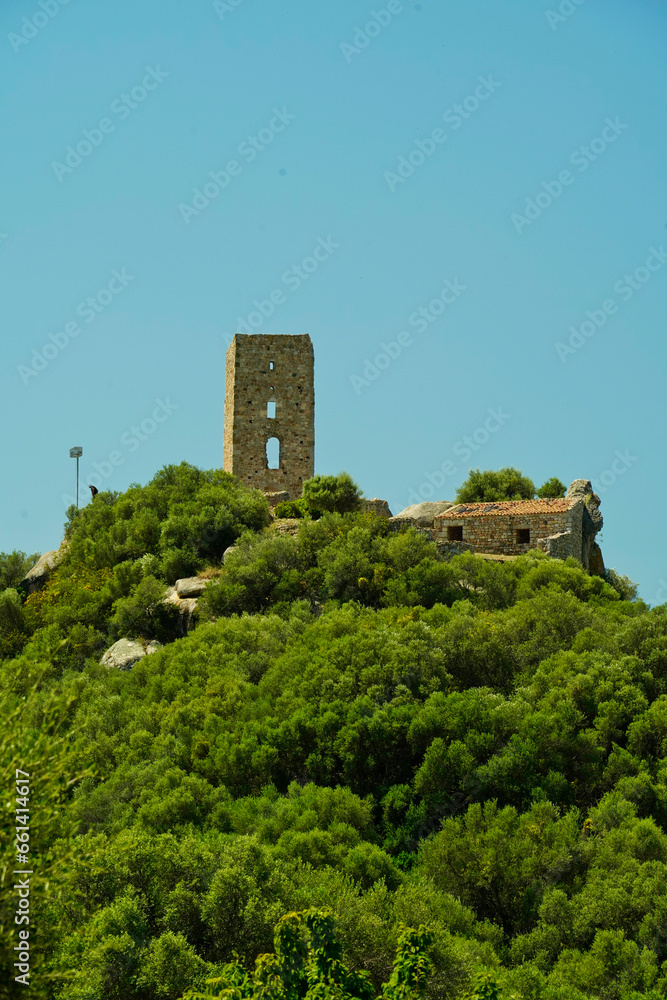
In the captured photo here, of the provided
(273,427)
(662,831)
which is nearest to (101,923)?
(662,831)

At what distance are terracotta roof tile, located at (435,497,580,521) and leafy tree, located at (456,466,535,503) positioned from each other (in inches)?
224

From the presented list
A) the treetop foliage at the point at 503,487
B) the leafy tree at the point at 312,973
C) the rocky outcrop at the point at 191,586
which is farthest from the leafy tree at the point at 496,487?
the leafy tree at the point at 312,973

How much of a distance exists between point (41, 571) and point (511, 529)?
15.7 metres

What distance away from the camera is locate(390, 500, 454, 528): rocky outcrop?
3669 cm


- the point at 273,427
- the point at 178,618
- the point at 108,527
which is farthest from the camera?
the point at 273,427

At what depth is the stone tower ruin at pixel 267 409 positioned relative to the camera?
142ft

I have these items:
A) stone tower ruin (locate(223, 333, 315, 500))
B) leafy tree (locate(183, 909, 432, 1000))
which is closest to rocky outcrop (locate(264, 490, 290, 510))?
stone tower ruin (locate(223, 333, 315, 500))

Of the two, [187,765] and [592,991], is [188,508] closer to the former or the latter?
[187,765]

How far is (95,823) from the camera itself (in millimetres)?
24625

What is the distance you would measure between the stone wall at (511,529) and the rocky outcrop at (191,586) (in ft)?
22.7

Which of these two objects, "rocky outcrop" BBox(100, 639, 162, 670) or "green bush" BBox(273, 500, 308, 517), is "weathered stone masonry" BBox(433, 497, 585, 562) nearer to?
"green bush" BBox(273, 500, 308, 517)

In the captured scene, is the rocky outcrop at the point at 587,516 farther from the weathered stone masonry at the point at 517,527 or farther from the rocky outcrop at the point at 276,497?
the rocky outcrop at the point at 276,497

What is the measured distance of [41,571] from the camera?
40.5 metres

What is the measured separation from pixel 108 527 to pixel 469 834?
20.0 metres
